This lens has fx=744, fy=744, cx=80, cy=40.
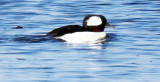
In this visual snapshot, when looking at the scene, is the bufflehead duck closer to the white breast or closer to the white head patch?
the white breast

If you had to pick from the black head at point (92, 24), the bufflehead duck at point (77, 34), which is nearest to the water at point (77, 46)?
the bufflehead duck at point (77, 34)

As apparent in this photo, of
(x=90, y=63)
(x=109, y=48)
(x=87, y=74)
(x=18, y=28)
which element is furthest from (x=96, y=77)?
(x=18, y=28)

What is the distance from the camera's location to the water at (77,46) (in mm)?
12953

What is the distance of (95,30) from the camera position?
18188 millimetres

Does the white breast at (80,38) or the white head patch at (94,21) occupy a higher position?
the white head patch at (94,21)

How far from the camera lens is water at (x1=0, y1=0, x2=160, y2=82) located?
12953 millimetres

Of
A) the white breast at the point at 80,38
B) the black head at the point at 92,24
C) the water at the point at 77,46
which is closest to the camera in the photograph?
the water at the point at 77,46

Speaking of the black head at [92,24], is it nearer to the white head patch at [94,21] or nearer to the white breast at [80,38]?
the white head patch at [94,21]

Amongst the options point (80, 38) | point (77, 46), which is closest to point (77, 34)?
point (80, 38)

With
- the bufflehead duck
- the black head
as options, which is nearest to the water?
the bufflehead duck

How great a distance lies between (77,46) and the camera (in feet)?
53.9

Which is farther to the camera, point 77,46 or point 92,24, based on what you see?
point 92,24

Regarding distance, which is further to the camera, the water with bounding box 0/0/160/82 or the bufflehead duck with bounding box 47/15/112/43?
the bufflehead duck with bounding box 47/15/112/43

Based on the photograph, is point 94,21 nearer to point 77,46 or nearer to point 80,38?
point 80,38
